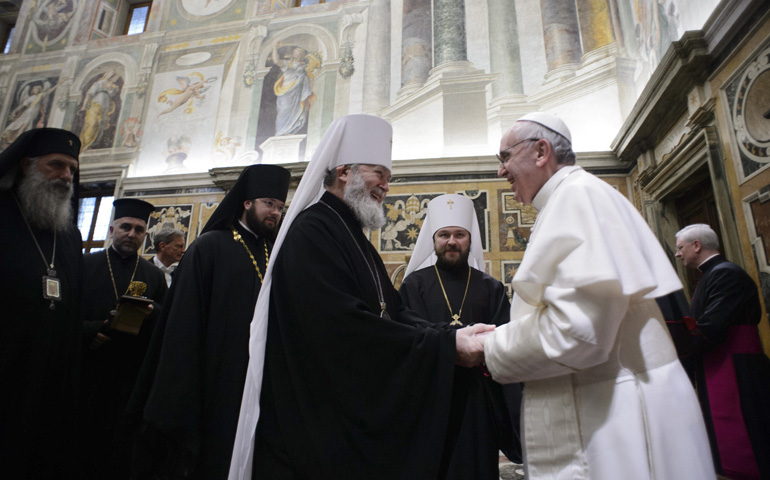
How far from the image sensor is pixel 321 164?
2053 millimetres

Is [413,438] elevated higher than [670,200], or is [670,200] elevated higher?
[670,200]

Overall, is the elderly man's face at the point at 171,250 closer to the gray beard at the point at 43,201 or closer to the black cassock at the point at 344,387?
the gray beard at the point at 43,201

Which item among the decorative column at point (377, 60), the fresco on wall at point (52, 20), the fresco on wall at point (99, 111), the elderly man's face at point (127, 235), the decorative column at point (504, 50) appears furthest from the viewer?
the fresco on wall at point (52, 20)

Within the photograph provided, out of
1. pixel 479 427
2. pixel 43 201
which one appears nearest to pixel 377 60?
pixel 43 201

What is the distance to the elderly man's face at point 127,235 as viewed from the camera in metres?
3.64

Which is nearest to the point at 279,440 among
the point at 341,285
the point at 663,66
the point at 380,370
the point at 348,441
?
the point at 348,441

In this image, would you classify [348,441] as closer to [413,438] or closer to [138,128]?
[413,438]

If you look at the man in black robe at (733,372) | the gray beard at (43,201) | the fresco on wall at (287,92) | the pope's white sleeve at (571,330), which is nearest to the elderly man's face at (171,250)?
the gray beard at (43,201)

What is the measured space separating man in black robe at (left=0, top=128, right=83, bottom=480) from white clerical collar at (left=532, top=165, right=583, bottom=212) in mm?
2277

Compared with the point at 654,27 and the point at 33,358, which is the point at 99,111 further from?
the point at 654,27

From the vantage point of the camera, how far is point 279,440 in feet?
5.08

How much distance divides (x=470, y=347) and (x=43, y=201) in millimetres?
2281

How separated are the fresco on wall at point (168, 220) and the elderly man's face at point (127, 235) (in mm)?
4268

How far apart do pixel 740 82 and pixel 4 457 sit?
5.29m
